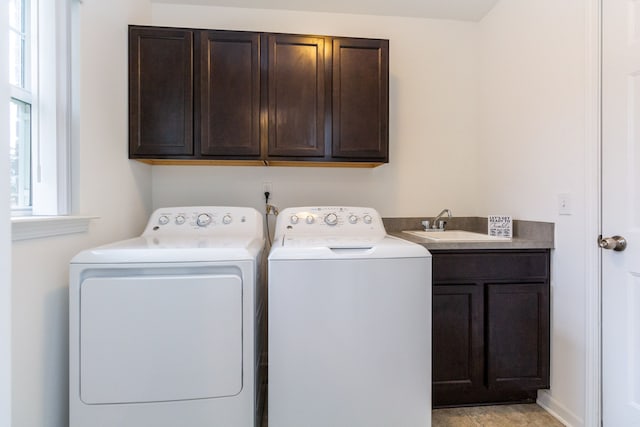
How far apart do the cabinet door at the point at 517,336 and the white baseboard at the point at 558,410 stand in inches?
3.7

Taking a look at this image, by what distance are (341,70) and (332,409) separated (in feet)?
5.84

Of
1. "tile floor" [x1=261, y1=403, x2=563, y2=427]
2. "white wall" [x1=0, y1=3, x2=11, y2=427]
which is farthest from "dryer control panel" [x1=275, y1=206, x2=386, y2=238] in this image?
"white wall" [x1=0, y1=3, x2=11, y2=427]

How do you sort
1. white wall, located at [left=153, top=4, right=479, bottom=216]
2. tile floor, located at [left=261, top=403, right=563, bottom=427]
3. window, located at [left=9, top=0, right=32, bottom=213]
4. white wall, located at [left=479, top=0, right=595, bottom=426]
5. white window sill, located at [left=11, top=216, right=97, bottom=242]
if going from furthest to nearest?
1. white wall, located at [left=153, top=4, right=479, bottom=216]
2. tile floor, located at [left=261, top=403, right=563, bottom=427]
3. white wall, located at [left=479, top=0, right=595, bottom=426]
4. window, located at [left=9, top=0, right=32, bottom=213]
5. white window sill, located at [left=11, top=216, right=97, bottom=242]

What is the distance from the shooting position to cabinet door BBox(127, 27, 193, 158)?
1911 millimetres

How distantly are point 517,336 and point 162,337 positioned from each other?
1729mm

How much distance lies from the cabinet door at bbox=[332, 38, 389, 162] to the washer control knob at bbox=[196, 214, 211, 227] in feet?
2.72

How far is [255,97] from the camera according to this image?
1975mm

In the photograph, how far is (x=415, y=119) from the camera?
8.00 feet

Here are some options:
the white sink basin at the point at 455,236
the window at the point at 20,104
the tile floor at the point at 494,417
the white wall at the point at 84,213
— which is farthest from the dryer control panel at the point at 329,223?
the window at the point at 20,104

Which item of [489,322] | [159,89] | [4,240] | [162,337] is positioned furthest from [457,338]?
[159,89]

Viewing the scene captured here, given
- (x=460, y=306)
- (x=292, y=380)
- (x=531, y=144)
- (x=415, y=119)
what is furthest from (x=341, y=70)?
(x=292, y=380)

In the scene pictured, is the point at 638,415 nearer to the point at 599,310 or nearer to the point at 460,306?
the point at 599,310

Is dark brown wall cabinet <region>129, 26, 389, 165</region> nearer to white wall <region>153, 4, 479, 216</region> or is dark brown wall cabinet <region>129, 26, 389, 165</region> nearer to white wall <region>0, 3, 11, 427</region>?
white wall <region>153, 4, 479, 216</region>

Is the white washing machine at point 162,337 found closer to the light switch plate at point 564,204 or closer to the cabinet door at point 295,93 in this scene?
the cabinet door at point 295,93
